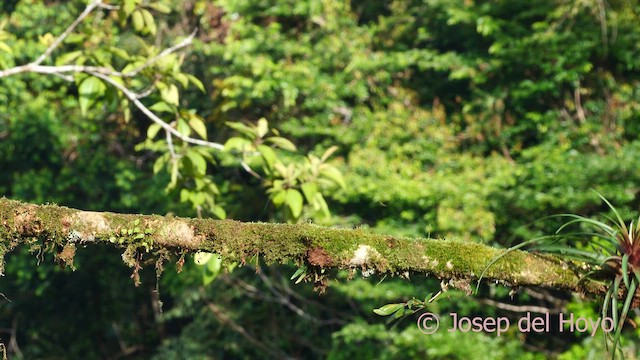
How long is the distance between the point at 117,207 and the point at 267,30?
9.06ft

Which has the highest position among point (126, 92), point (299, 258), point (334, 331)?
point (299, 258)

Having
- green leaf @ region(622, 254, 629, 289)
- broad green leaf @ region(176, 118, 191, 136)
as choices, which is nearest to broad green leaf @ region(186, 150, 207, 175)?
broad green leaf @ region(176, 118, 191, 136)

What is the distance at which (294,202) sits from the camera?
2988 mm

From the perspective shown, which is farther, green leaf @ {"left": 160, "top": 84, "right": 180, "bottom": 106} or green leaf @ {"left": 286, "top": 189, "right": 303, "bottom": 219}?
green leaf @ {"left": 160, "top": 84, "right": 180, "bottom": 106}

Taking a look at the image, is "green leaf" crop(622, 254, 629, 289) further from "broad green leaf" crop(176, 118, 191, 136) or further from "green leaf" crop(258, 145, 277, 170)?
"broad green leaf" crop(176, 118, 191, 136)

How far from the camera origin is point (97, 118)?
9719mm

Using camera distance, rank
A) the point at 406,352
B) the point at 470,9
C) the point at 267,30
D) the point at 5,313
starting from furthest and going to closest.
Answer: the point at 5,313 → the point at 267,30 → the point at 470,9 → the point at 406,352

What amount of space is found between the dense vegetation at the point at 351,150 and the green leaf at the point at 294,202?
266 centimetres

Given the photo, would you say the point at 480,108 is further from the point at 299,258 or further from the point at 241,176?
the point at 299,258

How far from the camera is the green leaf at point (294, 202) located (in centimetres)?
296

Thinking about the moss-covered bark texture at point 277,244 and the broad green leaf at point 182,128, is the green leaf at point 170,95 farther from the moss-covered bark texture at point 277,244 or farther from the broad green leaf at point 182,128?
the moss-covered bark texture at point 277,244

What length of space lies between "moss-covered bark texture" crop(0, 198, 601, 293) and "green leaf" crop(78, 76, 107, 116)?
1.42m

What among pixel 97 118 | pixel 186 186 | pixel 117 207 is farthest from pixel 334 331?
pixel 186 186

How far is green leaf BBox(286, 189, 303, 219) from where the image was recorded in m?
2.96
